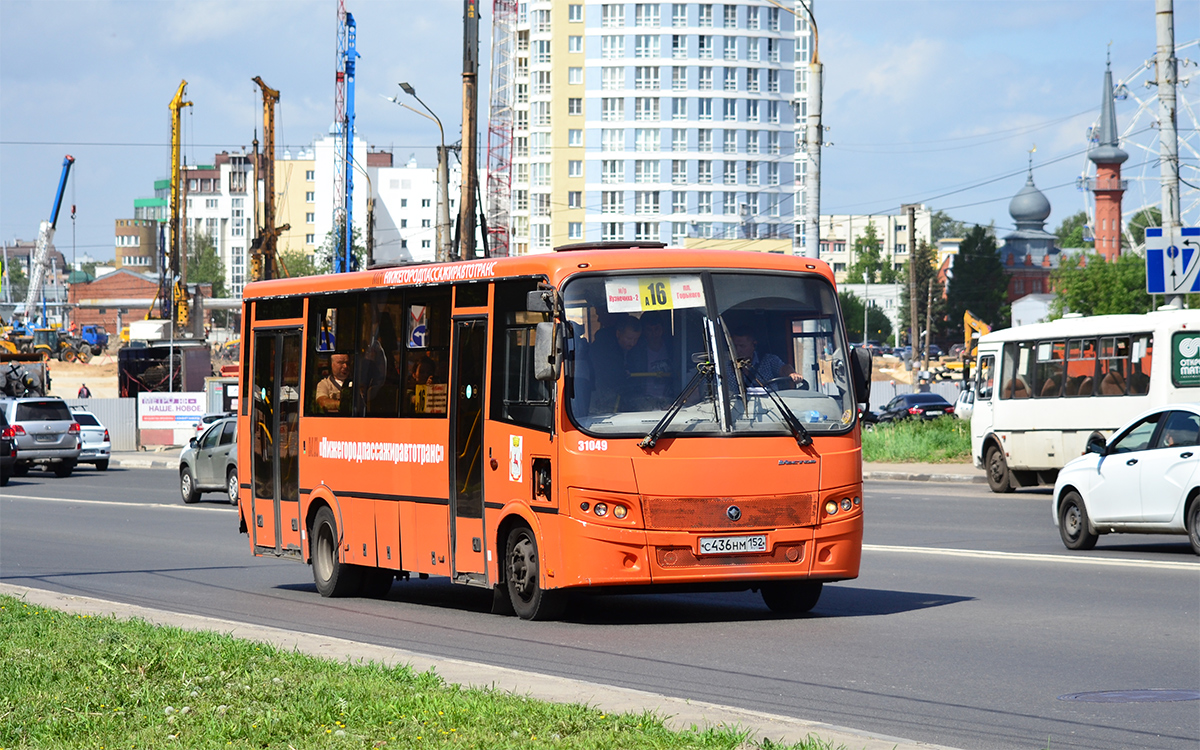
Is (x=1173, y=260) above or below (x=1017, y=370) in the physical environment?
above

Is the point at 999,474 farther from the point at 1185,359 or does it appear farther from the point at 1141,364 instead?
the point at 1185,359

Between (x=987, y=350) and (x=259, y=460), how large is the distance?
63.0ft

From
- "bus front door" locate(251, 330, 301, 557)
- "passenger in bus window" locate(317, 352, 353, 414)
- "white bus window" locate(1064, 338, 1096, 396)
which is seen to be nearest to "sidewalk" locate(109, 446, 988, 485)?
"white bus window" locate(1064, 338, 1096, 396)

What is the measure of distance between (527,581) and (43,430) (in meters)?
31.9

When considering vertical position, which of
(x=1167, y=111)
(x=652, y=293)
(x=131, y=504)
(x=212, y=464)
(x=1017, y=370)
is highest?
(x=1167, y=111)

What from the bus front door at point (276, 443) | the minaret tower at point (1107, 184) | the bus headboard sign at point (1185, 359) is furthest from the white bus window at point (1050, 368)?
the minaret tower at point (1107, 184)

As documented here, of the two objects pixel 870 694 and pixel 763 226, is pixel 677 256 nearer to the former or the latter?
pixel 870 694

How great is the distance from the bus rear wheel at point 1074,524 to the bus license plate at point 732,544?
751cm

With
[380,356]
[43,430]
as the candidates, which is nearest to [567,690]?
[380,356]

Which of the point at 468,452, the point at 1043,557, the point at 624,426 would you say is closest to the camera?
the point at 624,426

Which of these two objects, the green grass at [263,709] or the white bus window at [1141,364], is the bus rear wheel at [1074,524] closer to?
the white bus window at [1141,364]

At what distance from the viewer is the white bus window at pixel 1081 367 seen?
1094 inches

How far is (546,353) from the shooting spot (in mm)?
11234

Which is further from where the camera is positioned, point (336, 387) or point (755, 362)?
point (336, 387)
